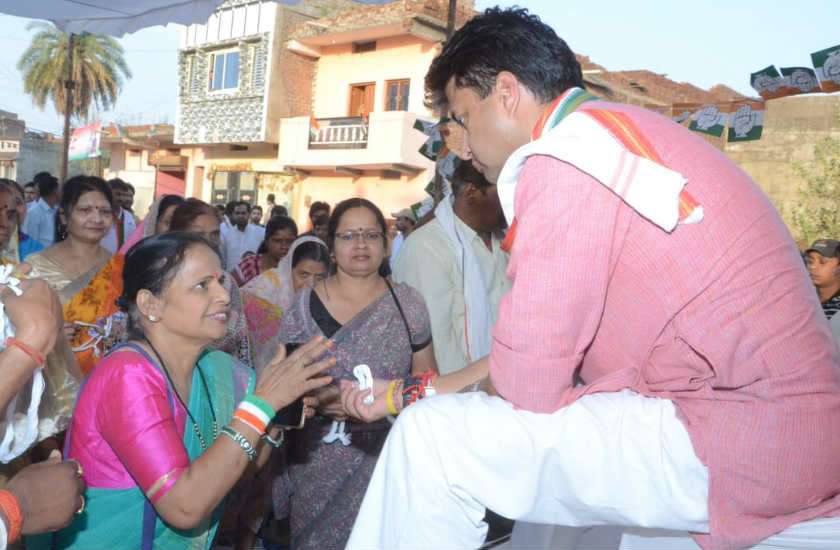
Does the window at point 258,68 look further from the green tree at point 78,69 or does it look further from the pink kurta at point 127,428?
the pink kurta at point 127,428

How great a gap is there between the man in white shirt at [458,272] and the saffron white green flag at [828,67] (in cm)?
476

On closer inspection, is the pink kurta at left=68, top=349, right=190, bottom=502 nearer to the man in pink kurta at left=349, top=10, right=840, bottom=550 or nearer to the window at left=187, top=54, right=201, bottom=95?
the man in pink kurta at left=349, top=10, right=840, bottom=550

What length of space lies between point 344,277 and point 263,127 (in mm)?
21794

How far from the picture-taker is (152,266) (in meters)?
2.59

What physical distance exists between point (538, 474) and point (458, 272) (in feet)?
7.88

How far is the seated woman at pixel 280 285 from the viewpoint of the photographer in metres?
4.38

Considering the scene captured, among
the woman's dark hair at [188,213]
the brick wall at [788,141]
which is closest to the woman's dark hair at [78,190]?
the woman's dark hair at [188,213]

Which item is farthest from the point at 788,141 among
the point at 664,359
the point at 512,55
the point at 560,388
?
the point at 560,388

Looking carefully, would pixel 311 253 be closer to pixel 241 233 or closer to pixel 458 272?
pixel 458 272

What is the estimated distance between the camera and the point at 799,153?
17.6m

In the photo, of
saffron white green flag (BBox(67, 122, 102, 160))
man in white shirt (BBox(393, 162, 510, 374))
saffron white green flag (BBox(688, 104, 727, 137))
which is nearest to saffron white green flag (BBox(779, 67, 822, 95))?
saffron white green flag (BBox(688, 104, 727, 137))

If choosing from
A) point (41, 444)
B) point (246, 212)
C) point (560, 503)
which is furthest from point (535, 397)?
point (246, 212)

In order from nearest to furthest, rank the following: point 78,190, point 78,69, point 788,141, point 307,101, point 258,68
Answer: point 78,190 < point 788,141 < point 258,68 < point 307,101 < point 78,69

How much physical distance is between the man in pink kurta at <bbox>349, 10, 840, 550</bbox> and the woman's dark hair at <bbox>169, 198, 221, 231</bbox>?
335 cm
